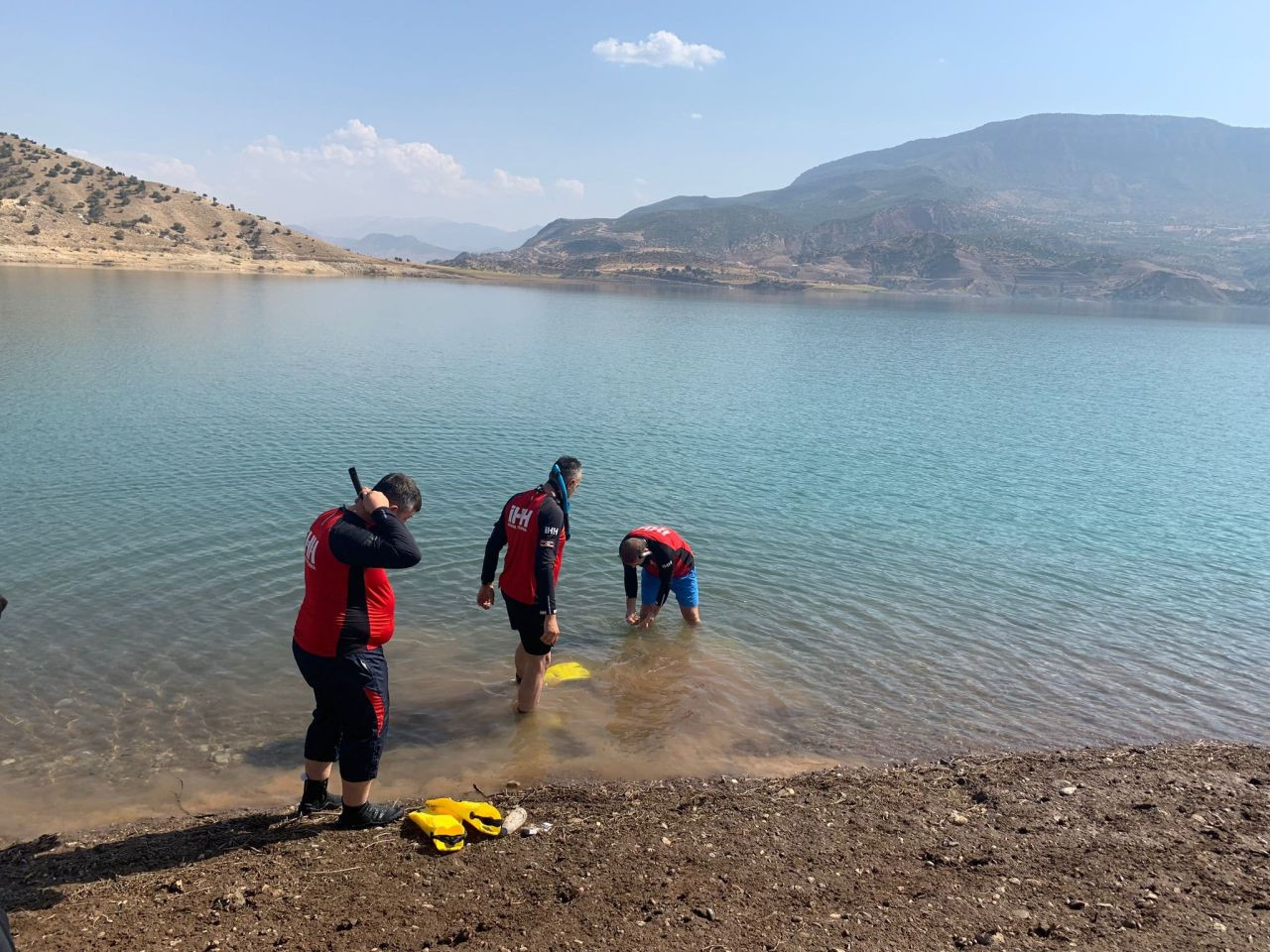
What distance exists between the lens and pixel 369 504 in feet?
17.7

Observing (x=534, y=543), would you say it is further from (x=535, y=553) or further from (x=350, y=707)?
(x=350, y=707)

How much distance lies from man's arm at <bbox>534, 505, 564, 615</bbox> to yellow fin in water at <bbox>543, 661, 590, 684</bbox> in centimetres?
259

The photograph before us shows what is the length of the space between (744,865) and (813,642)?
6.38m

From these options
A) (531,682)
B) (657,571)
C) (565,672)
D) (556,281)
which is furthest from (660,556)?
(556,281)

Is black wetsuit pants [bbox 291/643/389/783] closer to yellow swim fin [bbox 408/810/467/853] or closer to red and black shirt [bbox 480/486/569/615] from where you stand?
yellow swim fin [bbox 408/810/467/853]

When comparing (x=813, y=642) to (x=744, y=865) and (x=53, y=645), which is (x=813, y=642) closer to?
(x=744, y=865)

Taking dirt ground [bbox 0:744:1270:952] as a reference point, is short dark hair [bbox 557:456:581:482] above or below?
above

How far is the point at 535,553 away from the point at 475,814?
2439 millimetres

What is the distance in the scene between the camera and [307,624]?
558 cm

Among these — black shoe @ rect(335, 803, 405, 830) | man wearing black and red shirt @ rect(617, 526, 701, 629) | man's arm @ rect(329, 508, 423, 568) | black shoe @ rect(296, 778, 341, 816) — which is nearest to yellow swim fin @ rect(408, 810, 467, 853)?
black shoe @ rect(335, 803, 405, 830)

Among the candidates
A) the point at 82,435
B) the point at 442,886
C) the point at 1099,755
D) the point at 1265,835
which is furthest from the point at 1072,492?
the point at 82,435

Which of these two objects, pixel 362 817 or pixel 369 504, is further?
pixel 362 817

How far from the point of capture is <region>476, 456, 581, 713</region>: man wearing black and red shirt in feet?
24.8

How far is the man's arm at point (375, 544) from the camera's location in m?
5.32
